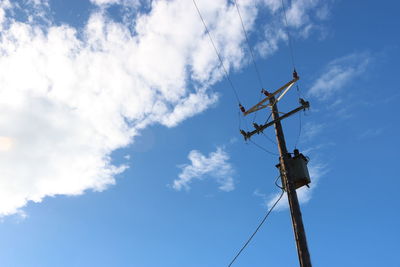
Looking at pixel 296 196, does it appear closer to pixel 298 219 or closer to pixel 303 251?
pixel 298 219

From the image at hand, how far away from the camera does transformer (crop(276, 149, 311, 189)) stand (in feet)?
28.5

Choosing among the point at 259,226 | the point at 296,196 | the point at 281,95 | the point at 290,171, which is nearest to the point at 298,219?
the point at 296,196

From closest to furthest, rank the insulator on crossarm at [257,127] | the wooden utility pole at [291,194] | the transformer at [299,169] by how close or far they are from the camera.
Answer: the wooden utility pole at [291,194]
the transformer at [299,169]
the insulator on crossarm at [257,127]

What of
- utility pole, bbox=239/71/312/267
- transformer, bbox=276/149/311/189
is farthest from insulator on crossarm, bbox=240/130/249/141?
transformer, bbox=276/149/311/189

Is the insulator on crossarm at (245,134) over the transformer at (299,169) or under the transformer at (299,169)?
over

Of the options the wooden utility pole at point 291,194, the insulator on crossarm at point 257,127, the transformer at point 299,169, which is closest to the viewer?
the wooden utility pole at point 291,194

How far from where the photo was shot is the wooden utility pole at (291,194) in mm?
7438

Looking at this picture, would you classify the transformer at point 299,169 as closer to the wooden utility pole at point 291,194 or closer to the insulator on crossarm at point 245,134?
the wooden utility pole at point 291,194

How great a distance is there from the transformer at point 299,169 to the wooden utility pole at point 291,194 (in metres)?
0.11

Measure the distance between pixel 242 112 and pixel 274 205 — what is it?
114 inches

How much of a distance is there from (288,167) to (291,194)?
2.36ft

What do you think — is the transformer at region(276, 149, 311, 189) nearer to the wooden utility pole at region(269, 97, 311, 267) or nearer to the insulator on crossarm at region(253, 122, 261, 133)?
the wooden utility pole at region(269, 97, 311, 267)

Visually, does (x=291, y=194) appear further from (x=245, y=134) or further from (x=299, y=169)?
(x=245, y=134)

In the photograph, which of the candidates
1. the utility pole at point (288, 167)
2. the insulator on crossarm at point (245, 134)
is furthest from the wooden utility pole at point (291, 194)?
the insulator on crossarm at point (245, 134)
